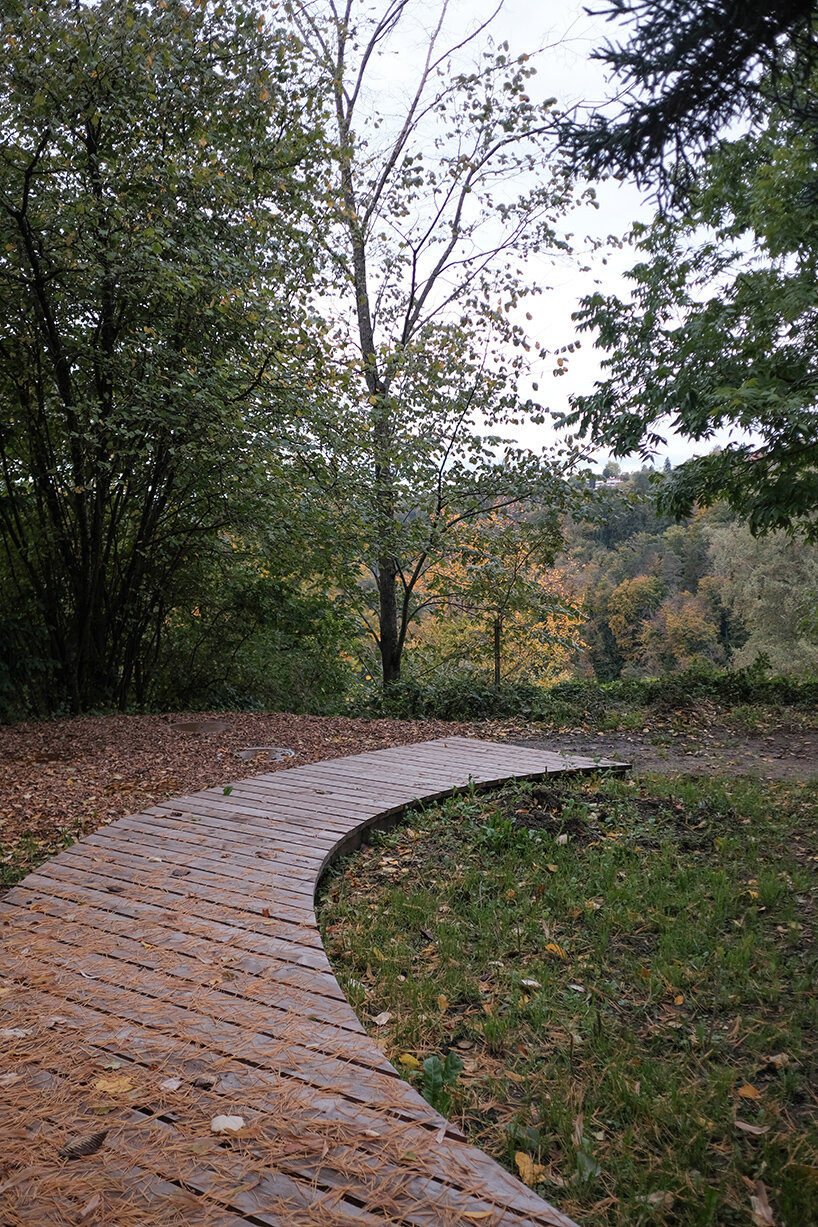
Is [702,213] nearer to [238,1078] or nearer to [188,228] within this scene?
[188,228]

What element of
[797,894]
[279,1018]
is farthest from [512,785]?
[279,1018]

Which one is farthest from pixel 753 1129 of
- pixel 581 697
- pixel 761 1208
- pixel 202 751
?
pixel 581 697

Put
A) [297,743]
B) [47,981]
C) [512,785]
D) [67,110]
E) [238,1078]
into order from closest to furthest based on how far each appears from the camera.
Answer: [238,1078]
[47,981]
[512,785]
[67,110]
[297,743]

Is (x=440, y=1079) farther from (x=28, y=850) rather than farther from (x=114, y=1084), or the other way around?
(x=28, y=850)

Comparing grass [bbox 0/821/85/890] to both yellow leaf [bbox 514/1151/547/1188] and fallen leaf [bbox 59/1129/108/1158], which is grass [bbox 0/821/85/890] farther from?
yellow leaf [bbox 514/1151/547/1188]

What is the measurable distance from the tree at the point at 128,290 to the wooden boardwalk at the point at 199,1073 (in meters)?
4.36

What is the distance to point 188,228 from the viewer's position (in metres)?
6.76

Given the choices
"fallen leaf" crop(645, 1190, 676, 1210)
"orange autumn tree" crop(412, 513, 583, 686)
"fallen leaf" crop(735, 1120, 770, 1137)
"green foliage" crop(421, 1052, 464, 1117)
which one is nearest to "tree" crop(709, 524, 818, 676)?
"orange autumn tree" crop(412, 513, 583, 686)

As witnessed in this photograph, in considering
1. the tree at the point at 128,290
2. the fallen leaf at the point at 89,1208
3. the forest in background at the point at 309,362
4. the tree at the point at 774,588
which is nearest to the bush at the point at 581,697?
the forest in background at the point at 309,362

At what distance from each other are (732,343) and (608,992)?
5461 mm

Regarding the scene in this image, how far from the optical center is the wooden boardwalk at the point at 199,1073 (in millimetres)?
1559

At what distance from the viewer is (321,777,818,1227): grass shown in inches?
74.1

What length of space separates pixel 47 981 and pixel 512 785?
10.8ft

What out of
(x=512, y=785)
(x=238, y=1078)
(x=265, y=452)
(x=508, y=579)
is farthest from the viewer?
(x=508, y=579)
